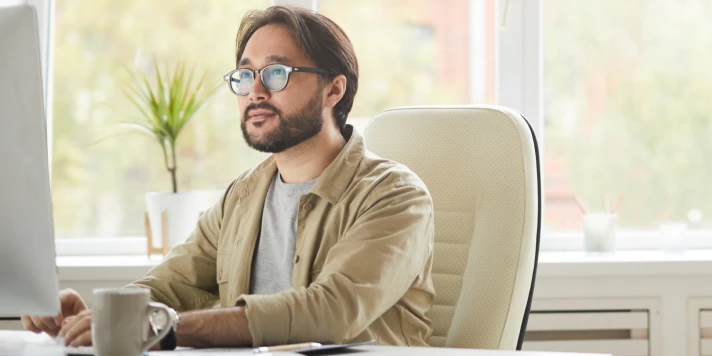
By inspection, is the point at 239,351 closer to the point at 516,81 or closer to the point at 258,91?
the point at 258,91

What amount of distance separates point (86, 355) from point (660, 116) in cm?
225

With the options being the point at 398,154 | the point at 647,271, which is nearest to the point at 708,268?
the point at 647,271

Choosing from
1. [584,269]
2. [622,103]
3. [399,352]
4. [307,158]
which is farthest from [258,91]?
[622,103]

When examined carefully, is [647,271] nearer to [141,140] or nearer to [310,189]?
[310,189]

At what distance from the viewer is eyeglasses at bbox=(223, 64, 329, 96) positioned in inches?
69.1

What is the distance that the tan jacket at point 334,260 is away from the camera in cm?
139

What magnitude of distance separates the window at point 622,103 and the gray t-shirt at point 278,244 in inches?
53.0

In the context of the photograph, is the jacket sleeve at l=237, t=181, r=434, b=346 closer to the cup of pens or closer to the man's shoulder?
the man's shoulder

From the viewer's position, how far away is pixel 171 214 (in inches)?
105

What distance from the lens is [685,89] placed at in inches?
114

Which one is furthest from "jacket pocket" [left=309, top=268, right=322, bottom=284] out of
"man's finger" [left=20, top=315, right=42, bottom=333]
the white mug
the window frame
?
the window frame

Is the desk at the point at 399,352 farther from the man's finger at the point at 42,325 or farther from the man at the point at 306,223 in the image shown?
the man's finger at the point at 42,325

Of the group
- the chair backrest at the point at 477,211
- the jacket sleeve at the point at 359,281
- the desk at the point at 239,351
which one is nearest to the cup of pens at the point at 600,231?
the chair backrest at the point at 477,211

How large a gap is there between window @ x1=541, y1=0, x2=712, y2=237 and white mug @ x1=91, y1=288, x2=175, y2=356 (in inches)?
82.0
